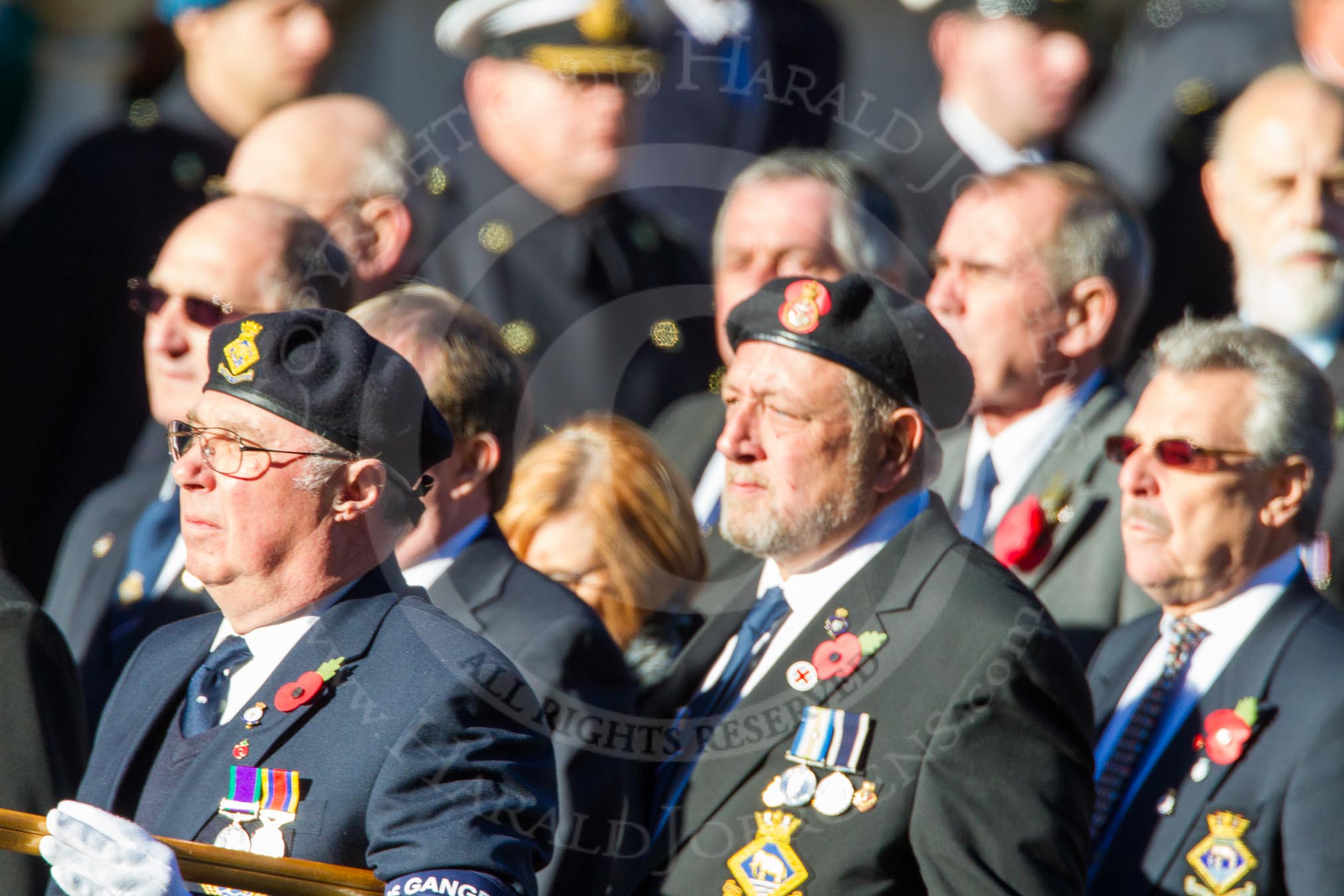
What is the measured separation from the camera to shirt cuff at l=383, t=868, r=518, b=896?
279cm

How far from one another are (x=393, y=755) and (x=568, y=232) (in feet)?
9.02

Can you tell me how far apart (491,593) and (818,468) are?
2.52ft

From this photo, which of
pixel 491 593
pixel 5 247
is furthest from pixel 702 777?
pixel 5 247

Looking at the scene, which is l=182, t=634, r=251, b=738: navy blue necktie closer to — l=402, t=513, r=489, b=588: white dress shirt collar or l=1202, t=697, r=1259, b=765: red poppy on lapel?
l=402, t=513, r=489, b=588: white dress shirt collar

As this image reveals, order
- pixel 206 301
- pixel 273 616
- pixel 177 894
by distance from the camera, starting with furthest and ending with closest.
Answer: pixel 206 301, pixel 273 616, pixel 177 894

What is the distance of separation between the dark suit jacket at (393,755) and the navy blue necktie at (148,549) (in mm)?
1387

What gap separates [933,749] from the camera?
3285 mm

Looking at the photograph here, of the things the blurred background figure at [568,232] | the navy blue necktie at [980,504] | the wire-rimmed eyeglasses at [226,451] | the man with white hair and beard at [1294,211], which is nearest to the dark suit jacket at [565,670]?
the wire-rimmed eyeglasses at [226,451]

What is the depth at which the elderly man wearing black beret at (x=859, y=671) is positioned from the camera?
10.6 feet

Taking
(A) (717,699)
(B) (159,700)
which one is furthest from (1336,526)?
(B) (159,700)

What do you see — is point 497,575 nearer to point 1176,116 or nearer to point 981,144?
point 981,144

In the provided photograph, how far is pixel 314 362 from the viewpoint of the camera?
3.18 m

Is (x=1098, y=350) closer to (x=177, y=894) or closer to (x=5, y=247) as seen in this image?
(x=177, y=894)

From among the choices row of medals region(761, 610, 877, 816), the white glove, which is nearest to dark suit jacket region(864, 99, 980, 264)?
row of medals region(761, 610, 877, 816)
